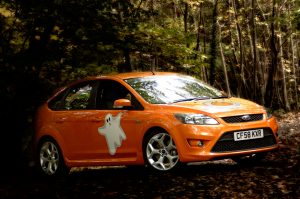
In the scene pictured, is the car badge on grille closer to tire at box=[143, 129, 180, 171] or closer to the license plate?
the license plate

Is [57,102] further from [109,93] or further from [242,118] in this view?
[242,118]

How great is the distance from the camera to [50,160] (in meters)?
10.2

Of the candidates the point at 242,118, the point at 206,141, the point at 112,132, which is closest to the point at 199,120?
the point at 206,141

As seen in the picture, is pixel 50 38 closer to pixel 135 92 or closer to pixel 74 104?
pixel 74 104

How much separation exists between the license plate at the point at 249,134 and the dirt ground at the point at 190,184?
0.51 m

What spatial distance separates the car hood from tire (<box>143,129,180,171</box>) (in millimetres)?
567

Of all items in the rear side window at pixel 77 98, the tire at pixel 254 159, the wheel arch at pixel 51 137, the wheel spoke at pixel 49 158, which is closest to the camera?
the tire at pixel 254 159

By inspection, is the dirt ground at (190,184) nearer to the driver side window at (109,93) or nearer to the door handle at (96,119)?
the door handle at (96,119)

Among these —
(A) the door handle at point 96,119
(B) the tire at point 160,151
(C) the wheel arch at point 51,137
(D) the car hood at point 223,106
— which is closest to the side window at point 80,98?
(A) the door handle at point 96,119

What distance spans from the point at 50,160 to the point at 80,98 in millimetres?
1329

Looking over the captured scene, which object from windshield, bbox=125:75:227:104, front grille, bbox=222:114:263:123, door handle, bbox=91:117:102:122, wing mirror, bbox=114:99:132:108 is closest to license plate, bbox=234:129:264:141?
front grille, bbox=222:114:263:123

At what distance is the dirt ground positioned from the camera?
6922 mm

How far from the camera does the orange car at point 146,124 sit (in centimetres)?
793

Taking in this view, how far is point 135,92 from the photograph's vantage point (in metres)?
8.88
